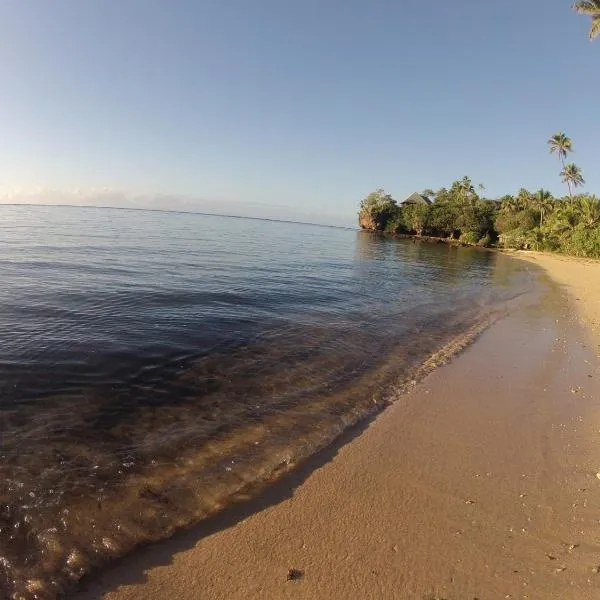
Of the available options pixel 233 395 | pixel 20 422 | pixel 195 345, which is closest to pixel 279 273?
pixel 195 345

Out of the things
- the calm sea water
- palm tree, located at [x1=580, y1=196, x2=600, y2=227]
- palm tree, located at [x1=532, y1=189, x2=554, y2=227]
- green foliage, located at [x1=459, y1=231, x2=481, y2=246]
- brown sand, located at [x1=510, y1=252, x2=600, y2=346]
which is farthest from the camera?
green foliage, located at [x1=459, y1=231, x2=481, y2=246]

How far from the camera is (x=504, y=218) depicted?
81750mm

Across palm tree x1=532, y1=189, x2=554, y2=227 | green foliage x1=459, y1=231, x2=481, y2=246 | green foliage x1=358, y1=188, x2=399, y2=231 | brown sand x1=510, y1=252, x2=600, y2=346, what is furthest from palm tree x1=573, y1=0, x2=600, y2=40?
green foliage x1=358, y1=188, x2=399, y2=231

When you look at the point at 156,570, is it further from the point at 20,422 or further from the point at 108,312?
the point at 108,312

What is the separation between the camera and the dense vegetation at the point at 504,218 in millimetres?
56625

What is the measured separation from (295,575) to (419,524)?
1.64 metres

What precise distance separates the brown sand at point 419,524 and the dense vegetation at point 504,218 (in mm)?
57592

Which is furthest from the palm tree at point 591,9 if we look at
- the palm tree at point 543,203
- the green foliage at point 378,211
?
the green foliage at point 378,211

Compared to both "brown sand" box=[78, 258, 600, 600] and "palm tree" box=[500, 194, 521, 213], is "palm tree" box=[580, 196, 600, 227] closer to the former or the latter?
"palm tree" box=[500, 194, 521, 213]

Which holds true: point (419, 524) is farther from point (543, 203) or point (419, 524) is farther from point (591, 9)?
point (543, 203)

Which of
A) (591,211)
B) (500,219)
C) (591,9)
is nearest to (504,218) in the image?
(500,219)

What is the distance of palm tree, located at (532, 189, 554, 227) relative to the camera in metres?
76.8

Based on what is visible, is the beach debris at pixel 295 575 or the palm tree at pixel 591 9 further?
the palm tree at pixel 591 9

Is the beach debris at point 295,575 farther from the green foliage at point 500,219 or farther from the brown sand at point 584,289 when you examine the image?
the green foliage at point 500,219
